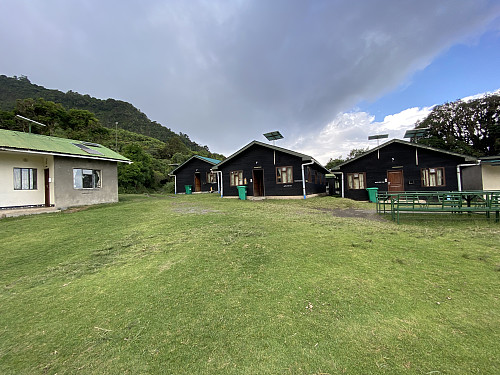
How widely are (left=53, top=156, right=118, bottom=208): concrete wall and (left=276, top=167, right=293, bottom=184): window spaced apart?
38.0 feet

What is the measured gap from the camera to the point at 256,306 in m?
2.88

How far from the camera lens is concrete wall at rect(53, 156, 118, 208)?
1234 cm

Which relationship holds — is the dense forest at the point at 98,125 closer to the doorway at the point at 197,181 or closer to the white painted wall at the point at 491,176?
the doorway at the point at 197,181

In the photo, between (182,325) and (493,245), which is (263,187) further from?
(182,325)

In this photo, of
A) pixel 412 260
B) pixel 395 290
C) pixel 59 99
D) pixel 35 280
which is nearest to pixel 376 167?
pixel 412 260

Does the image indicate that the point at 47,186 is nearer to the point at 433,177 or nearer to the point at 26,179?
the point at 26,179

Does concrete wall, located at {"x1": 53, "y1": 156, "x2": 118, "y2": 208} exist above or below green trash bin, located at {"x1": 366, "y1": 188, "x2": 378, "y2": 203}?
above

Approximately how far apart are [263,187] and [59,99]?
198 feet

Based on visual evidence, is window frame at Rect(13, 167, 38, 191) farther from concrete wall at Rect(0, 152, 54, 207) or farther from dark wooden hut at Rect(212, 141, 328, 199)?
dark wooden hut at Rect(212, 141, 328, 199)

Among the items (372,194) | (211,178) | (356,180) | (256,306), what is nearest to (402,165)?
(372,194)

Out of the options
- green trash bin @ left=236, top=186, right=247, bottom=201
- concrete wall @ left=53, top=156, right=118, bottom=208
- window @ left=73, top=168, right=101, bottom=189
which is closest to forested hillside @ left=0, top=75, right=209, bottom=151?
concrete wall @ left=53, top=156, right=118, bottom=208

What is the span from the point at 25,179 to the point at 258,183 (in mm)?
15017

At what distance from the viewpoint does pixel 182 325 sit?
258 cm

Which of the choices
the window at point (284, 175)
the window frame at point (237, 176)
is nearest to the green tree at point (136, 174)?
the window frame at point (237, 176)
